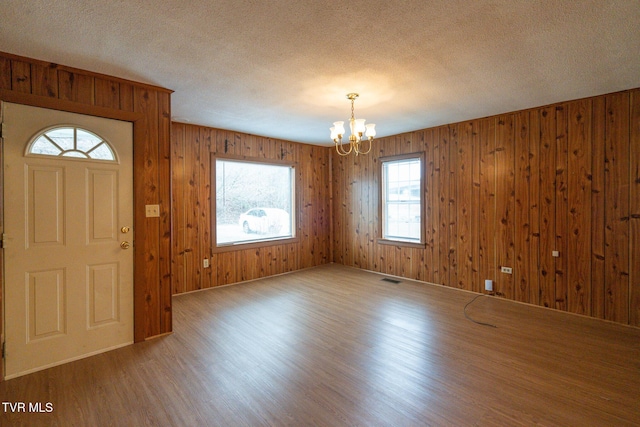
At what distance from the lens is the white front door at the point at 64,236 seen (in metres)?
2.39

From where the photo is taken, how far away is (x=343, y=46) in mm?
2291

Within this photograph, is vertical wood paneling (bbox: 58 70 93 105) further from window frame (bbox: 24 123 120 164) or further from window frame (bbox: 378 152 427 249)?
window frame (bbox: 378 152 427 249)

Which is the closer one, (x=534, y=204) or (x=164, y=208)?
(x=164, y=208)

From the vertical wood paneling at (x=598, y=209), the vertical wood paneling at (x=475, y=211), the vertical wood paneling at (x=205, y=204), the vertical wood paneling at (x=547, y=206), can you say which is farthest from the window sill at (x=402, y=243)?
the vertical wood paneling at (x=205, y=204)

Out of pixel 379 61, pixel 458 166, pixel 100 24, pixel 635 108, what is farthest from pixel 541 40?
pixel 100 24

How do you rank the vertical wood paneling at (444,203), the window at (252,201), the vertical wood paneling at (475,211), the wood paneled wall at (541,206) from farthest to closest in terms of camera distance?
the window at (252,201), the vertical wood paneling at (444,203), the vertical wood paneling at (475,211), the wood paneled wall at (541,206)

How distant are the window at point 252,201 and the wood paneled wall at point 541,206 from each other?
2.21 metres

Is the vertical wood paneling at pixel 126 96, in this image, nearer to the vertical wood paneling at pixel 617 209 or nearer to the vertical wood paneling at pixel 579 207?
the vertical wood paneling at pixel 579 207

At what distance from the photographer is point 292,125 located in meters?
4.68

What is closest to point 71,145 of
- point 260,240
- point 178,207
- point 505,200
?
point 178,207

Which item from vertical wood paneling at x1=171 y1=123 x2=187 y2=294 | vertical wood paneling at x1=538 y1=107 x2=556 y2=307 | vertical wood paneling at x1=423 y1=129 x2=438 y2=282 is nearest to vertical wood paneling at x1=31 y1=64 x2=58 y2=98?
vertical wood paneling at x1=171 y1=123 x2=187 y2=294

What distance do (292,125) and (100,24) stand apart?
287cm

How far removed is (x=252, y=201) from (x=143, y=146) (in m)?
2.52

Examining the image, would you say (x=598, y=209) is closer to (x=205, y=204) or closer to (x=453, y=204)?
(x=453, y=204)
